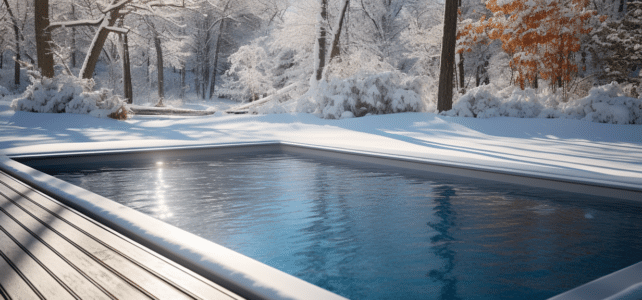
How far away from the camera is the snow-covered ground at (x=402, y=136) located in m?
6.50

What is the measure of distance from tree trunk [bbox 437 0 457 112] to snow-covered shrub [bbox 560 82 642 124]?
109 inches

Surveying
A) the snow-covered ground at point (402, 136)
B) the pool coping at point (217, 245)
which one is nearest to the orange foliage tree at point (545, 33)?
the snow-covered ground at point (402, 136)

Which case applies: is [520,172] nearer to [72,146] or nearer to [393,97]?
[72,146]

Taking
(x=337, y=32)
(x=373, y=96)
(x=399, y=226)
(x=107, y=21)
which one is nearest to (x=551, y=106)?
(x=373, y=96)

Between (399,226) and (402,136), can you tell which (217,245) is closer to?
(399,226)

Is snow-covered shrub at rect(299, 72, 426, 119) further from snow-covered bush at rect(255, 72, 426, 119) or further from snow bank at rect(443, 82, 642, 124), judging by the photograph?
snow bank at rect(443, 82, 642, 124)

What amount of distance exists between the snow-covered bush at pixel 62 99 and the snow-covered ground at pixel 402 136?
0.40m

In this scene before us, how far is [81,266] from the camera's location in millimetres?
2146

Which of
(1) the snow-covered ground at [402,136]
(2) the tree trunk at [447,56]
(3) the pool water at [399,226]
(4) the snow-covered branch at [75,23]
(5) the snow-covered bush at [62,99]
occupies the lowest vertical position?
(3) the pool water at [399,226]

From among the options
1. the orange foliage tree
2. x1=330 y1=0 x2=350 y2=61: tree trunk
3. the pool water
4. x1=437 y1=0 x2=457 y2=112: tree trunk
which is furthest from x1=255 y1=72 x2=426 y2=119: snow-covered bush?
the pool water

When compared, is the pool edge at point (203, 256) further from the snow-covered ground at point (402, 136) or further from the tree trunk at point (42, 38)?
the tree trunk at point (42, 38)

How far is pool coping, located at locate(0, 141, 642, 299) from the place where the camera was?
1.88 m

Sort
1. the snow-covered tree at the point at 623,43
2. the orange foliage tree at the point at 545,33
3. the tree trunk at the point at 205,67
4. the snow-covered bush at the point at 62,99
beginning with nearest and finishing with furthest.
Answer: the snow-covered bush at the point at 62,99, the orange foliage tree at the point at 545,33, the snow-covered tree at the point at 623,43, the tree trunk at the point at 205,67

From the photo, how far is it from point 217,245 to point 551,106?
34.0 ft
